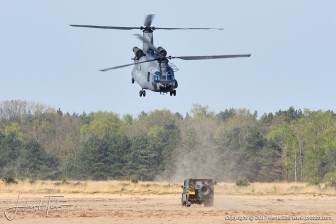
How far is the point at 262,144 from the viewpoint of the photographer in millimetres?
125688

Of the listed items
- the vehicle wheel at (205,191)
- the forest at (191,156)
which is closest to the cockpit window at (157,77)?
the vehicle wheel at (205,191)

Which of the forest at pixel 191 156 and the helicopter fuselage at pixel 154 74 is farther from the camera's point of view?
the forest at pixel 191 156

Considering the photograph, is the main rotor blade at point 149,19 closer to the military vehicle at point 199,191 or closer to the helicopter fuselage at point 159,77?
the helicopter fuselage at point 159,77

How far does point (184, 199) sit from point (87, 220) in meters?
9.54

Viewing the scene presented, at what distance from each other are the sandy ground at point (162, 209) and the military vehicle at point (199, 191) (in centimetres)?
55

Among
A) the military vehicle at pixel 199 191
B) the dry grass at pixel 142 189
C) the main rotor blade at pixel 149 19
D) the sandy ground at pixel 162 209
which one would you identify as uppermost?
the main rotor blade at pixel 149 19

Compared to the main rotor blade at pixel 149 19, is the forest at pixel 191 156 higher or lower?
lower

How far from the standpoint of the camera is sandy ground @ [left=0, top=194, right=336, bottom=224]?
49656 millimetres

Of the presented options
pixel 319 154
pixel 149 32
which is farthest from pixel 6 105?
pixel 149 32

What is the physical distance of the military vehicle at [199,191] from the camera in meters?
55.9

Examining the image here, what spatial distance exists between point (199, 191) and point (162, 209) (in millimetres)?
2727

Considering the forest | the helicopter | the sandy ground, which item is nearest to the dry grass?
the sandy ground

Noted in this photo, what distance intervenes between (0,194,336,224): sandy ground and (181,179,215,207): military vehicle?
0.55m

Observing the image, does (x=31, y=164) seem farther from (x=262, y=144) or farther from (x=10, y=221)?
(x=10, y=221)
